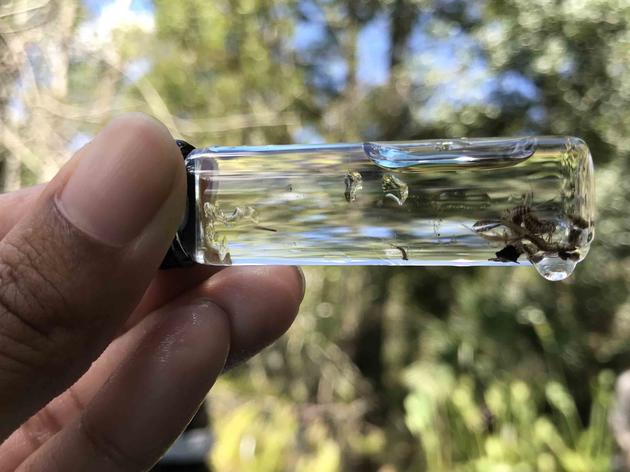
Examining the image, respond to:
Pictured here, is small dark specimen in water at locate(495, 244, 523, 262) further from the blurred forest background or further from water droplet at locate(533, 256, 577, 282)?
the blurred forest background

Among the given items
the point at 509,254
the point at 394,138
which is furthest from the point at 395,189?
the point at 394,138

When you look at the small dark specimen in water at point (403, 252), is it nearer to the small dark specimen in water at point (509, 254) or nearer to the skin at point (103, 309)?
the small dark specimen in water at point (509, 254)

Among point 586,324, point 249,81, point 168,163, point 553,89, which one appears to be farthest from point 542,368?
point 168,163

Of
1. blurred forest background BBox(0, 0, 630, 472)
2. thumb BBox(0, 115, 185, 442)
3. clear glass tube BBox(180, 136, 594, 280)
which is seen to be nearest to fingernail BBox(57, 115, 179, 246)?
thumb BBox(0, 115, 185, 442)

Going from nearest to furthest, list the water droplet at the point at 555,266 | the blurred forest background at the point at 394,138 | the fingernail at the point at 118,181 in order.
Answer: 1. the fingernail at the point at 118,181
2. the water droplet at the point at 555,266
3. the blurred forest background at the point at 394,138

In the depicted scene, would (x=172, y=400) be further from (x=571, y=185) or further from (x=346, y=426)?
(x=346, y=426)

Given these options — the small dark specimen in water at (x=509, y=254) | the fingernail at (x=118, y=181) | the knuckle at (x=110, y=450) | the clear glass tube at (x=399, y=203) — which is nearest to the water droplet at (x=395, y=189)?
the clear glass tube at (x=399, y=203)

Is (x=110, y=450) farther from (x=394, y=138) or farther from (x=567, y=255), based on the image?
(x=394, y=138)
